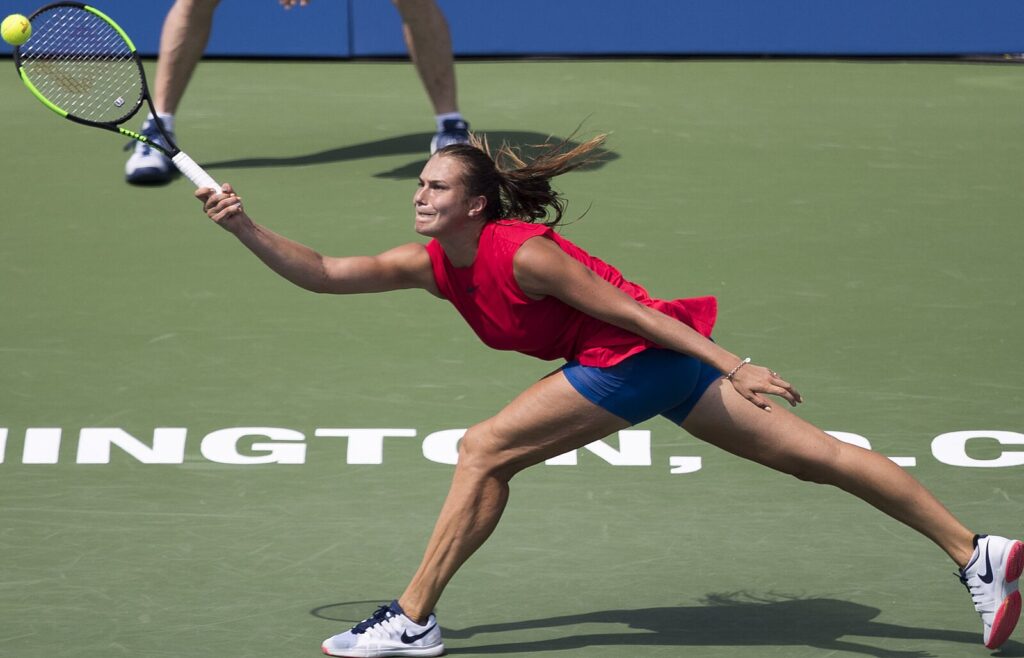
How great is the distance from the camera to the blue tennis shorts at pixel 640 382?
5176mm

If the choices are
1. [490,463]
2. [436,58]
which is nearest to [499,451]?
[490,463]

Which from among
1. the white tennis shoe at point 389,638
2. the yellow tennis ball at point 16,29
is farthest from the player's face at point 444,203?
the yellow tennis ball at point 16,29

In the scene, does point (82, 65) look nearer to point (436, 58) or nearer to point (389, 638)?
point (436, 58)

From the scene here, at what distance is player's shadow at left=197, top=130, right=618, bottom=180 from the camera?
9.98 m

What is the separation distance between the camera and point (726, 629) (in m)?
5.53

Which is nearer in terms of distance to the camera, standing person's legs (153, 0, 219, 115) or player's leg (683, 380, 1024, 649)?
player's leg (683, 380, 1024, 649)

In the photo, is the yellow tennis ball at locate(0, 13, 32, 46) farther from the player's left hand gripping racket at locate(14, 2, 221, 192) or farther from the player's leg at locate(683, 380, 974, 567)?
the player's leg at locate(683, 380, 974, 567)

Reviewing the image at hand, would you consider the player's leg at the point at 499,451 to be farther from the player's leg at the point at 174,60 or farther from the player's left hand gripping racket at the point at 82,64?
the player's leg at the point at 174,60

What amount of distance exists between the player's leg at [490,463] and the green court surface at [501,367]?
0.23m

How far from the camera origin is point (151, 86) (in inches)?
430

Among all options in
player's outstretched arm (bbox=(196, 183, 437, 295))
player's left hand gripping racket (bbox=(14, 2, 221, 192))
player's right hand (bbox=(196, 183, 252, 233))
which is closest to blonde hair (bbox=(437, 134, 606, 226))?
player's outstretched arm (bbox=(196, 183, 437, 295))

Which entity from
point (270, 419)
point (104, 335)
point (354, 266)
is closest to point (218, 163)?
point (104, 335)

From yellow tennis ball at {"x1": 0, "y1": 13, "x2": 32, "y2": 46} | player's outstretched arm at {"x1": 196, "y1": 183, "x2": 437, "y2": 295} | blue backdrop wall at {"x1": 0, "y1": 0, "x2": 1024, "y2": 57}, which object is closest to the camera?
player's outstretched arm at {"x1": 196, "y1": 183, "x2": 437, "y2": 295}

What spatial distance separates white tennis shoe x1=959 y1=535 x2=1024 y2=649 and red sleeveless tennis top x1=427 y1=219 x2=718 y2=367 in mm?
962
